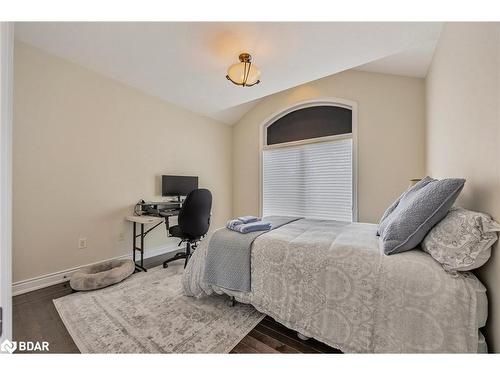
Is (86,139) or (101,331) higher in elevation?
(86,139)

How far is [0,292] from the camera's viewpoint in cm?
63

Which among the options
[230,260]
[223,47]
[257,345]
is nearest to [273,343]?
[257,345]

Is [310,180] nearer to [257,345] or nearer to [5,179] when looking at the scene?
[257,345]

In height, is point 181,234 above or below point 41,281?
above

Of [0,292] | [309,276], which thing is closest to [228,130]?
[309,276]

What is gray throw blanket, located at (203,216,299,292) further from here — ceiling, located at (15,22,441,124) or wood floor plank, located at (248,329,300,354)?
ceiling, located at (15,22,441,124)

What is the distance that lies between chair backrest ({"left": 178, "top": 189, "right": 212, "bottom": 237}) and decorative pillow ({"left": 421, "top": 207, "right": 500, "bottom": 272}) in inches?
87.0

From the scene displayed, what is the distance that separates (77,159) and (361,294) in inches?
123

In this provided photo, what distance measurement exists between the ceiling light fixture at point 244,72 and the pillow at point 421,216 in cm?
176

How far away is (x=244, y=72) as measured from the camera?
204 cm

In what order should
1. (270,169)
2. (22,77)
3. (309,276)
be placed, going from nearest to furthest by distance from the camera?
(309,276) < (22,77) < (270,169)

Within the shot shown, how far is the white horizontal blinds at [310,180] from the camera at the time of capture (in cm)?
342
